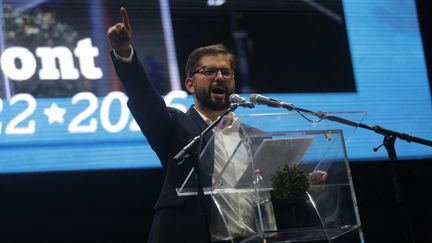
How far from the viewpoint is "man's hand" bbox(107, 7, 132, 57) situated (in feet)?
7.88

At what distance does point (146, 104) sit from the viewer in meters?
2.55

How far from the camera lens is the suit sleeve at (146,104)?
8.26 ft

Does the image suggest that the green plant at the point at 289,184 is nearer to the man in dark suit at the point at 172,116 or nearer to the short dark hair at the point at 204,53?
the man in dark suit at the point at 172,116

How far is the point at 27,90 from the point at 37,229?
72 centimetres

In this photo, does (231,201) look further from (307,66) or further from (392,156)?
(307,66)

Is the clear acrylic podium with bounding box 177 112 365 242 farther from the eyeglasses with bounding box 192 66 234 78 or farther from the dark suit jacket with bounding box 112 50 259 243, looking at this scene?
the eyeglasses with bounding box 192 66 234 78

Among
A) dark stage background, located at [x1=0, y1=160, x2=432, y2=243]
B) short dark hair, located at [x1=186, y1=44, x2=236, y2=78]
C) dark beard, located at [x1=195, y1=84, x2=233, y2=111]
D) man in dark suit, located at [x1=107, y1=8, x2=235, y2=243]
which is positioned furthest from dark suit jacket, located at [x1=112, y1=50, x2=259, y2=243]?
dark stage background, located at [x1=0, y1=160, x2=432, y2=243]

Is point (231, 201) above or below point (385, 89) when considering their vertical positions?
below

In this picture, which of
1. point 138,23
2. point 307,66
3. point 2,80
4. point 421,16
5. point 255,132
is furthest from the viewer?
point 421,16

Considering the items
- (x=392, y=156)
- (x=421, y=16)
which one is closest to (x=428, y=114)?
(x=421, y=16)

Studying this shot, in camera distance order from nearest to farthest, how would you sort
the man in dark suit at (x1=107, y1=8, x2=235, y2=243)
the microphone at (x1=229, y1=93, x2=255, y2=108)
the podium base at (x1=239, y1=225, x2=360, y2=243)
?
the podium base at (x1=239, y1=225, x2=360, y2=243), the microphone at (x1=229, y1=93, x2=255, y2=108), the man in dark suit at (x1=107, y1=8, x2=235, y2=243)

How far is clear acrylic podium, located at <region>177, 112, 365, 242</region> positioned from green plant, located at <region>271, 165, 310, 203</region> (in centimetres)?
1

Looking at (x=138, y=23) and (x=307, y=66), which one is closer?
(x=138, y=23)

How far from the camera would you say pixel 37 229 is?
371 cm
